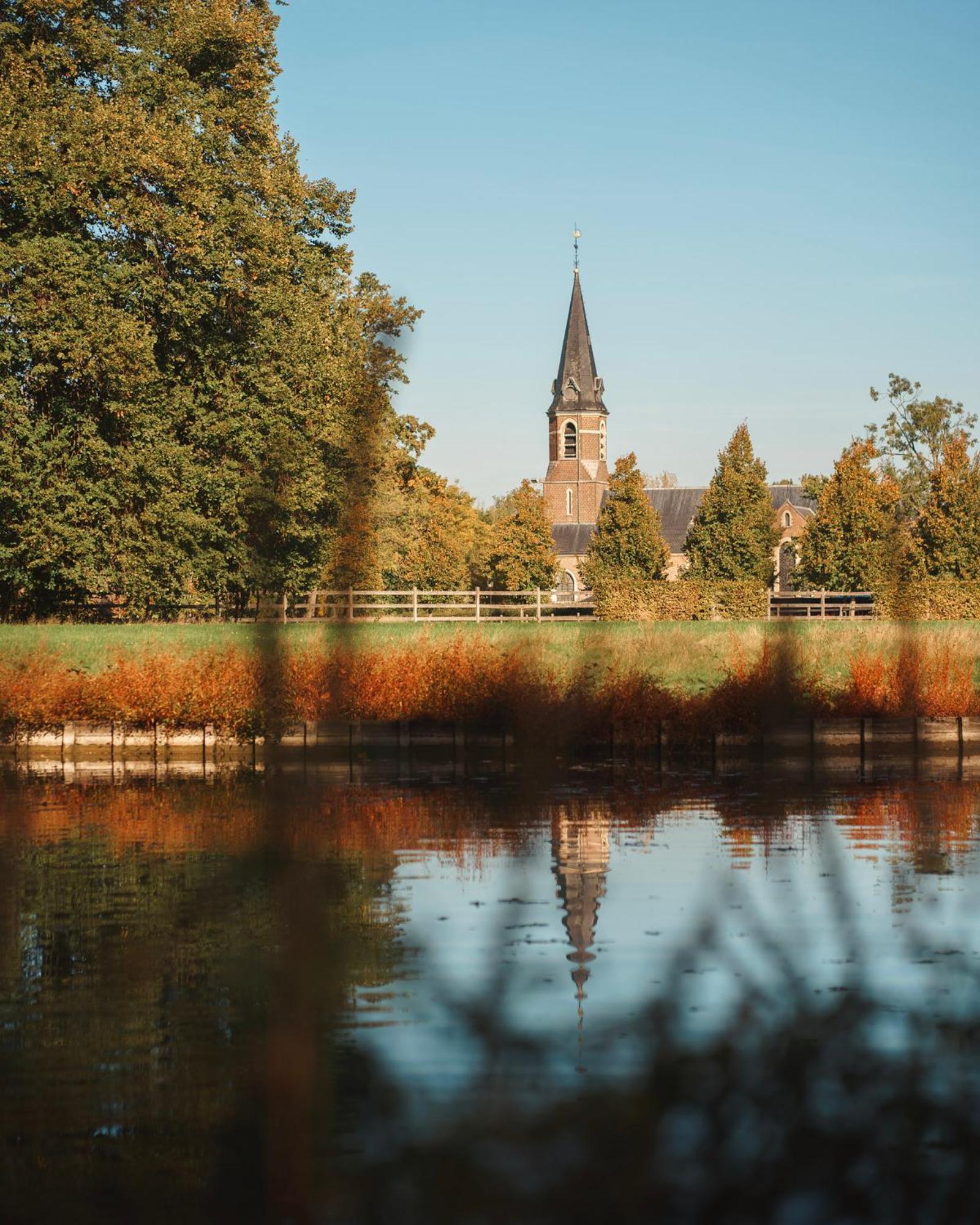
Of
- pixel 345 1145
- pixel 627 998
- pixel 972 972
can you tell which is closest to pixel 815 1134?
pixel 345 1145


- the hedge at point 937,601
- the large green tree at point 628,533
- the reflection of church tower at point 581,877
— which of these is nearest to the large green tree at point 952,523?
the hedge at point 937,601

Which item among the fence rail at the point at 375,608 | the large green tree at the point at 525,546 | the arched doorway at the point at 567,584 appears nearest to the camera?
the fence rail at the point at 375,608

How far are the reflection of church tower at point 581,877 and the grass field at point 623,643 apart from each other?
924 centimetres

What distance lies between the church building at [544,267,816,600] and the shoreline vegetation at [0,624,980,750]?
9797cm

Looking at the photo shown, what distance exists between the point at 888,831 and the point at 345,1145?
9337 mm

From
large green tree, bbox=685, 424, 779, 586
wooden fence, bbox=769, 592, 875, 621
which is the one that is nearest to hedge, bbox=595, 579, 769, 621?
wooden fence, bbox=769, 592, 875, 621

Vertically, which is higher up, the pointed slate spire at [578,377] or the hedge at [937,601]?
the pointed slate spire at [578,377]

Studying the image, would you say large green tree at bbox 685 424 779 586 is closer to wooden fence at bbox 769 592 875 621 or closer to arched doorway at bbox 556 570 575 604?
wooden fence at bbox 769 592 875 621

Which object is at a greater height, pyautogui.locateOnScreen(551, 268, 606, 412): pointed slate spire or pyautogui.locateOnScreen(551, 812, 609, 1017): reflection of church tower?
pyautogui.locateOnScreen(551, 268, 606, 412): pointed slate spire

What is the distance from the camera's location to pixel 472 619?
4622 cm

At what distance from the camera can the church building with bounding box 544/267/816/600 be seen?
124m

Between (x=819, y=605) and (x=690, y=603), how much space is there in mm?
6853

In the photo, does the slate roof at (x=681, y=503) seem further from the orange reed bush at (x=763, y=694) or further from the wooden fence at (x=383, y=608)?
the orange reed bush at (x=763, y=694)

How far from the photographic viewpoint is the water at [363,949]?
5.61 metres
